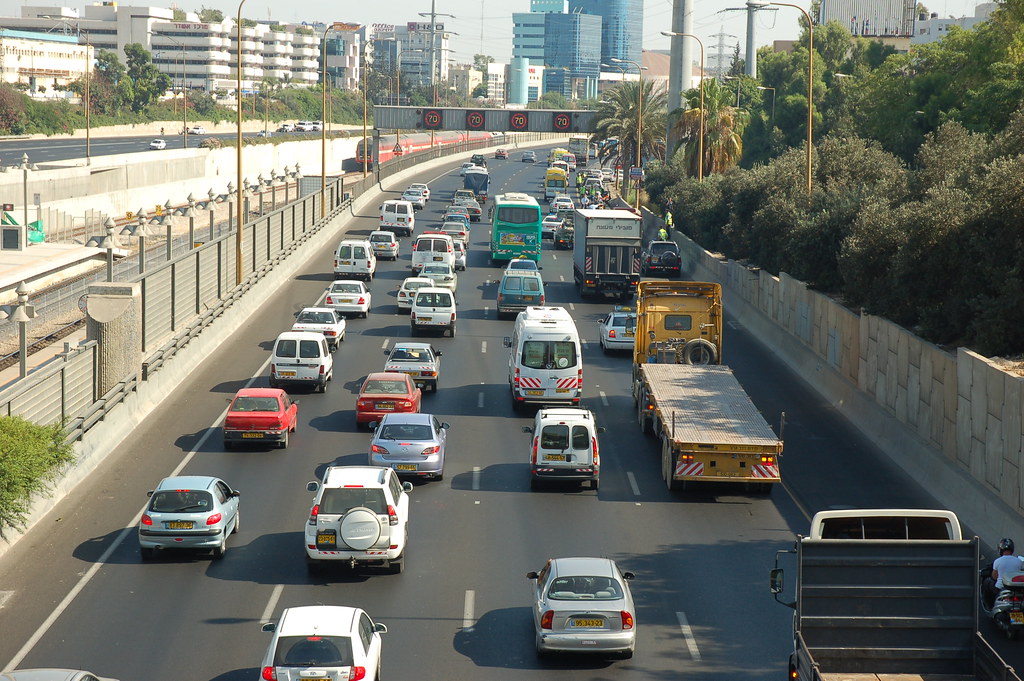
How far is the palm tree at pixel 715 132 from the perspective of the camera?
3438 inches

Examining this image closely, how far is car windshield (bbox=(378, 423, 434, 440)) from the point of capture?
27938 millimetres

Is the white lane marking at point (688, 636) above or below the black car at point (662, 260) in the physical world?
below

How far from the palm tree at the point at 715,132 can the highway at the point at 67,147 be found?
154 feet

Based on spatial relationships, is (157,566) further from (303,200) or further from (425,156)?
(425,156)

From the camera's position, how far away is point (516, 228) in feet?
216

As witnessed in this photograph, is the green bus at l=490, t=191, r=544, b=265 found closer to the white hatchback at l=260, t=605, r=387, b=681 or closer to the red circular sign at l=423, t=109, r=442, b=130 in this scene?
the white hatchback at l=260, t=605, r=387, b=681

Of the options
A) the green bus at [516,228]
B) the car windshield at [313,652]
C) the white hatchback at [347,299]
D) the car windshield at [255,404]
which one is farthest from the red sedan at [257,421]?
the green bus at [516,228]

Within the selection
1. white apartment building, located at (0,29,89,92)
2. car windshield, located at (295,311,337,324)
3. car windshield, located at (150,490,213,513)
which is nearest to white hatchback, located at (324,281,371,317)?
car windshield, located at (295,311,337,324)

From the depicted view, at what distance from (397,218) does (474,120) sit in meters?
46.3

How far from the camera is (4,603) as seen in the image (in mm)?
20531

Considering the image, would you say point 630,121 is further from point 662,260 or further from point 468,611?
point 468,611

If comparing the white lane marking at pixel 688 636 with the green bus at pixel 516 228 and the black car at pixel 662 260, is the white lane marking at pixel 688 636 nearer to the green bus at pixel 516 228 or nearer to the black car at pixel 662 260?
the black car at pixel 662 260

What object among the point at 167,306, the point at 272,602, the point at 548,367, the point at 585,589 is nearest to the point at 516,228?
the point at 167,306

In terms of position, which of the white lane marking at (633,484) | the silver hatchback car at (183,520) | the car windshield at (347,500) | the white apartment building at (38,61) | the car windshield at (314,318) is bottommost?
the white lane marking at (633,484)
